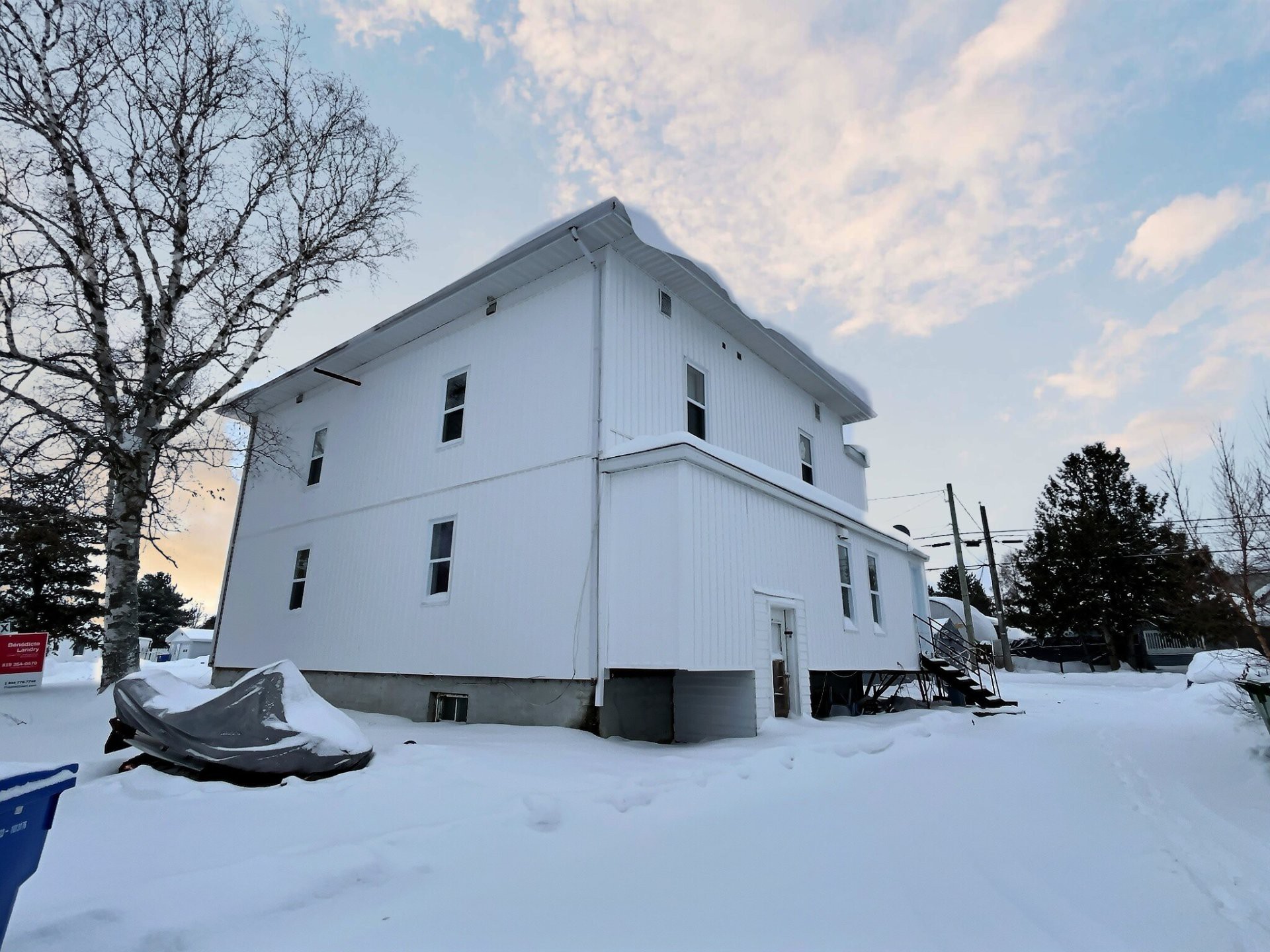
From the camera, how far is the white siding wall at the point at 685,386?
10836 millimetres

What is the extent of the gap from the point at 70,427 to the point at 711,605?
10.9 metres

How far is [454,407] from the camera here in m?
12.7

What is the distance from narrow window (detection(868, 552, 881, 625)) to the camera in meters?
14.3

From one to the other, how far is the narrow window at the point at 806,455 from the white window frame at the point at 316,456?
11.0 m

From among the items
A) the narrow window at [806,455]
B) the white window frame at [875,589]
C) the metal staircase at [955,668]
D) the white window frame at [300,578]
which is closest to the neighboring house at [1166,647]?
the metal staircase at [955,668]

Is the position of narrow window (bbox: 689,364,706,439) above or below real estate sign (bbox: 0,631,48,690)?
above

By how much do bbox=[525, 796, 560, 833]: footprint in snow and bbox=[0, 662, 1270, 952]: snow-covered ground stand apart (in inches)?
0.6

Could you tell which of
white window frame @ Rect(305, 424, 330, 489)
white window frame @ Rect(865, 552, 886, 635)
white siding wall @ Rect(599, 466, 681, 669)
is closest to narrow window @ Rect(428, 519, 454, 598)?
white siding wall @ Rect(599, 466, 681, 669)

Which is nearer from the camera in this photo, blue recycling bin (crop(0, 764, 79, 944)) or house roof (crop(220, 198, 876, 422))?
blue recycling bin (crop(0, 764, 79, 944))

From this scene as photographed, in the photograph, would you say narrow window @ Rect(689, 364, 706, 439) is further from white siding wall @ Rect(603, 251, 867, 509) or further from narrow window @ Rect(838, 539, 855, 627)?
narrow window @ Rect(838, 539, 855, 627)

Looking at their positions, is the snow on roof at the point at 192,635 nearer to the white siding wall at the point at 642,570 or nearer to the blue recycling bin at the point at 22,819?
the white siding wall at the point at 642,570

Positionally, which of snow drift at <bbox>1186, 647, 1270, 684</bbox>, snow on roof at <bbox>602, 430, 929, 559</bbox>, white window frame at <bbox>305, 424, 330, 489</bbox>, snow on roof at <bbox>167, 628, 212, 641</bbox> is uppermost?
white window frame at <bbox>305, 424, 330, 489</bbox>

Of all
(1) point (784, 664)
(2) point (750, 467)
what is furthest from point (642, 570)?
(1) point (784, 664)

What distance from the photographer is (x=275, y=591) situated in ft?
48.9
